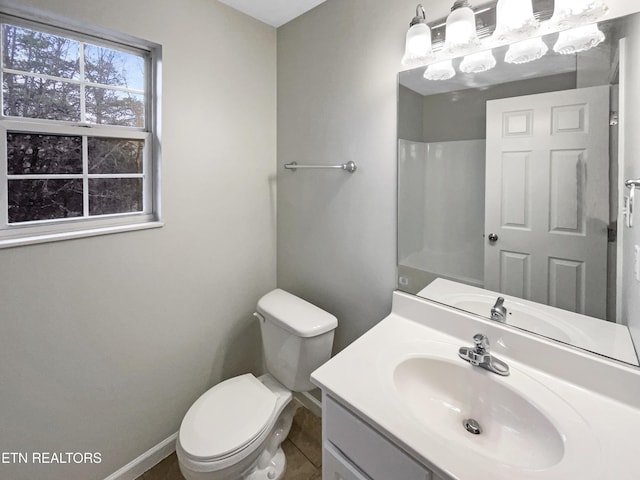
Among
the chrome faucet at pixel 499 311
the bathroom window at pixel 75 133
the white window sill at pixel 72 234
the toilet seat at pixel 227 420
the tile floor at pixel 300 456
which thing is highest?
the bathroom window at pixel 75 133

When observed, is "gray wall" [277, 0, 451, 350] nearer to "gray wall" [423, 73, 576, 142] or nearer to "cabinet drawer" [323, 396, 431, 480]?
"gray wall" [423, 73, 576, 142]

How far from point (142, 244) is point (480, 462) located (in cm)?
148

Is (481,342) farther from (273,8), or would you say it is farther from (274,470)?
(273,8)

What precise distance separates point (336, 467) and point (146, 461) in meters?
1.17

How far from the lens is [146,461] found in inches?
61.8

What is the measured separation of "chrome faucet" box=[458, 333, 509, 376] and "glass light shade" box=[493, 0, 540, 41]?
0.99 m

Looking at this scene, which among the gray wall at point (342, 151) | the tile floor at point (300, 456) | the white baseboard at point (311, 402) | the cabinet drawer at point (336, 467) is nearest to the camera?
the cabinet drawer at point (336, 467)

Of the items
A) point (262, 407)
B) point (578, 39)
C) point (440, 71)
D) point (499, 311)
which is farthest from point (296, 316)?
point (578, 39)

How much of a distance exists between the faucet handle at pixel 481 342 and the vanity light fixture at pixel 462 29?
1005 millimetres

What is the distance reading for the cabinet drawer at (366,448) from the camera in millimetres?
767

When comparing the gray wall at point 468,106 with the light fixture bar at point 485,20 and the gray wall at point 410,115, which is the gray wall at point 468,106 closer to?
the gray wall at point 410,115

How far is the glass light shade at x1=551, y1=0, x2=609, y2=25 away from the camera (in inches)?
35.8

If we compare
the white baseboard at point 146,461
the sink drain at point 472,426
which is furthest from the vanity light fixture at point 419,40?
the white baseboard at point 146,461

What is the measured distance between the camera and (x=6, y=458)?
3.90 ft
